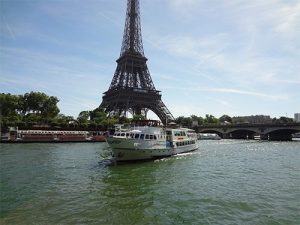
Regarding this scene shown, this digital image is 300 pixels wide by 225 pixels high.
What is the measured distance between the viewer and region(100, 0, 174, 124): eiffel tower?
10638 cm

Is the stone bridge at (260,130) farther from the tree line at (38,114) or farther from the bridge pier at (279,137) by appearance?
the tree line at (38,114)

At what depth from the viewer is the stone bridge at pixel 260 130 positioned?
10815 centimetres

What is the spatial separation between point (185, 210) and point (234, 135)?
12613 cm

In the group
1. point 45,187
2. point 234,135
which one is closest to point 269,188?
point 45,187

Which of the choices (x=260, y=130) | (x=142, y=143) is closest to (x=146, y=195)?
(x=142, y=143)

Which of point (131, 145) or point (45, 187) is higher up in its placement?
point (131, 145)

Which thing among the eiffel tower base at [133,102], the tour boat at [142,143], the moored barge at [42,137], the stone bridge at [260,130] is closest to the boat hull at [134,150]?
the tour boat at [142,143]

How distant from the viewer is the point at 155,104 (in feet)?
Answer: 363

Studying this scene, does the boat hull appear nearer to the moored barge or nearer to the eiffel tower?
the moored barge

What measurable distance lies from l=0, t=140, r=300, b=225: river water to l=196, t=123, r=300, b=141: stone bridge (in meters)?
81.2

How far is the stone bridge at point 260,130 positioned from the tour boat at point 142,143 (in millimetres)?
72594

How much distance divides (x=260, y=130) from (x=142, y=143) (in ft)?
284

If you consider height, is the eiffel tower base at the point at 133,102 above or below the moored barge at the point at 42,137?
above

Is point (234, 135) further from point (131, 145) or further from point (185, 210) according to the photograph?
point (185, 210)
